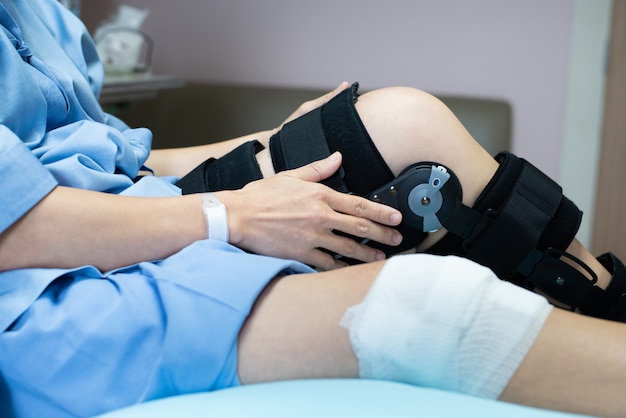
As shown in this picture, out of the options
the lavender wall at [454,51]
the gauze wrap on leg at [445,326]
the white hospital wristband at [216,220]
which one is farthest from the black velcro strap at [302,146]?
the lavender wall at [454,51]

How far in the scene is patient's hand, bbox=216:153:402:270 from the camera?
78cm

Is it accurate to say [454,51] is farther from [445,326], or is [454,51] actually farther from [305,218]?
[445,326]

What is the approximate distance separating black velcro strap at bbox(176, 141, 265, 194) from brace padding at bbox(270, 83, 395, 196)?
1.3 inches

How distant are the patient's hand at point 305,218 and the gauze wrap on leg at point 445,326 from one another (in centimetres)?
19

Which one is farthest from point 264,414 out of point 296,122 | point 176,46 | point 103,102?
point 176,46

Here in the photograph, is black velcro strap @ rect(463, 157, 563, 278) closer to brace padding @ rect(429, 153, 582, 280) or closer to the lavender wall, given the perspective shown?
brace padding @ rect(429, 153, 582, 280)

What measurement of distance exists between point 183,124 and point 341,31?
0.56 m

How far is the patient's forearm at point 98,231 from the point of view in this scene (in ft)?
2.24

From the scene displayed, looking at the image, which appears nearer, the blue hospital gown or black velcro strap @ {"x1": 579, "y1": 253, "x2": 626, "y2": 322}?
the blue hospital gown

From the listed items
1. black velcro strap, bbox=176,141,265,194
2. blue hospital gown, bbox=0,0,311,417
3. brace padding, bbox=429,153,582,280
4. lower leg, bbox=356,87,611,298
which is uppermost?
lower leg, bbox=356,87,611,298

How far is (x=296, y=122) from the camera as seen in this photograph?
2.98ft

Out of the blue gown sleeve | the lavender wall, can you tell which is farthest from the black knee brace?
the lavender wall

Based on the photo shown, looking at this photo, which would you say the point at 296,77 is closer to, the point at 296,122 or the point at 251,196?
the point at 296,122

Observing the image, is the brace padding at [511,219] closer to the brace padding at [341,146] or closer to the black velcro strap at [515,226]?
the black velcro strap at [515,226]
